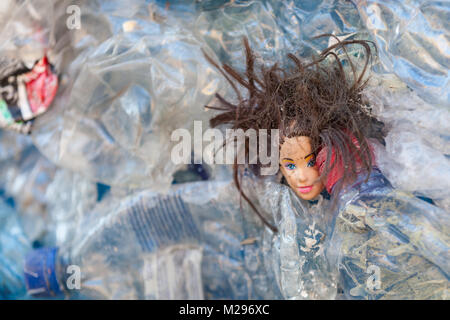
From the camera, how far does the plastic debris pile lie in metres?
0.94

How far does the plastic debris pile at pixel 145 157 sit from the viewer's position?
941 millimetres

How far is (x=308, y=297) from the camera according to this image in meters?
0.90

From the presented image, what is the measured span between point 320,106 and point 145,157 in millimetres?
480

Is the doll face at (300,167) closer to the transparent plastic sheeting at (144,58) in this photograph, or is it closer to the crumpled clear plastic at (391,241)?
the crumpled clear plastic at (391,241)

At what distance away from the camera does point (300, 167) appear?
842 mm

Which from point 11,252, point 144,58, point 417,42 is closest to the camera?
point 417,42

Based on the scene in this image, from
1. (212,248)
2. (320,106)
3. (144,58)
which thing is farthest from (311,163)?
(144,58)

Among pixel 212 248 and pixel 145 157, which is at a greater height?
pixel 145 157

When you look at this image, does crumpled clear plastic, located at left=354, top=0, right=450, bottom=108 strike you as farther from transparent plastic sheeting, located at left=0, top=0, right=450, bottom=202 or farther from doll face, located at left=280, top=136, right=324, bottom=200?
doll face, located at left=280, top=136, right=324, bottom=200

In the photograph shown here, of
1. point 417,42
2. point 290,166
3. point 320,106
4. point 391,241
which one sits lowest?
point 391,241

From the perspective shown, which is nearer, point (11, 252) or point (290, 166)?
point (290, 166)

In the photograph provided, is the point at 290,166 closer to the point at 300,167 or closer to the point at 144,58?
the point at 300,167

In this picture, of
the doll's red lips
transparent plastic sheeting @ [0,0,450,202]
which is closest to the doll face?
the doll's red lips

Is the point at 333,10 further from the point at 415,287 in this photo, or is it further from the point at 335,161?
the point at 415,287
